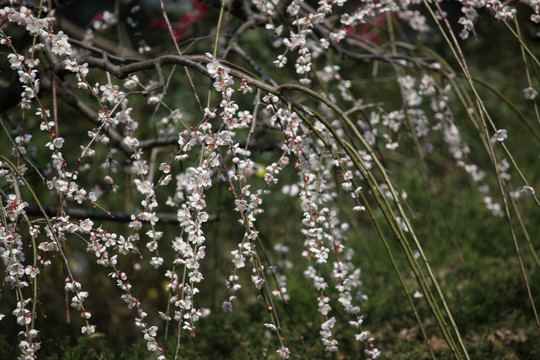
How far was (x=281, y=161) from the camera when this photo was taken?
58.6 inches

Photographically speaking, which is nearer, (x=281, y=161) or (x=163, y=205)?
(x=281, y=161)

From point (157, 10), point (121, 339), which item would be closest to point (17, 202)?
point (121, 339)

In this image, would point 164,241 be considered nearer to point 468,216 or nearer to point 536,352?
point 468,216

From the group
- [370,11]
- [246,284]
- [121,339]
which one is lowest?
[121,339]

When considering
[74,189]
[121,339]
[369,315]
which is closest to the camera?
[74,189]

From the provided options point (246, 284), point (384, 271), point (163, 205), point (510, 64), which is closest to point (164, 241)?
point (163, 205)

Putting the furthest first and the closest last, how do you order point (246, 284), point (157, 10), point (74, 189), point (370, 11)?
point (157, 10)
point (246, 284)
point (370, 11)
point (74, 189)

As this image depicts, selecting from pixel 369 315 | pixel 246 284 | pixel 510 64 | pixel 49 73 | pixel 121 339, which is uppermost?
pixel 510 64

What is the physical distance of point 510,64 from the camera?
4.37 meters

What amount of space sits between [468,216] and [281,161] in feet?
7.14

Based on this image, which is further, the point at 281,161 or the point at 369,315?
the point at 369,315

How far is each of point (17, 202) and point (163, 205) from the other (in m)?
1.96

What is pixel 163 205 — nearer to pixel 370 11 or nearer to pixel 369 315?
pixel 369 315

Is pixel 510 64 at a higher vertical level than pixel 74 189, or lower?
higher
